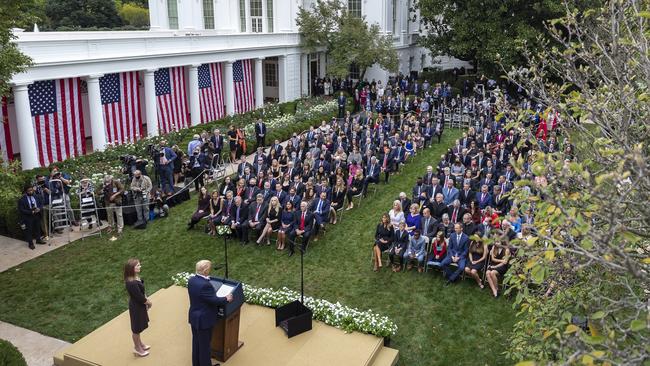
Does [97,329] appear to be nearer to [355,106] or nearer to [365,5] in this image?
[355,106]

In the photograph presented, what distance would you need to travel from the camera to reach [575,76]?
609 cm

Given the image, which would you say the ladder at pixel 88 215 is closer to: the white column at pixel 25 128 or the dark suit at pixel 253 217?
the dark suit at pixel 253 217

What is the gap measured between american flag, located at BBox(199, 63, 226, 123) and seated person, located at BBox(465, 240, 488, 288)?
18855 millimetres

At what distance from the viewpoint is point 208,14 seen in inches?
1348

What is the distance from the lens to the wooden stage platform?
862 centimetres

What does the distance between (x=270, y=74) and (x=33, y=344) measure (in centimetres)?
3121

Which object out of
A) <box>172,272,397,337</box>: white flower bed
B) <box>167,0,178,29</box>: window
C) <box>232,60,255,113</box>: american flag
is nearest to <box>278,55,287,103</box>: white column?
<box>232,60,255,113</box>: american flag

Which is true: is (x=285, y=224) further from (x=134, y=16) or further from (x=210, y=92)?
(x=134, y=16)

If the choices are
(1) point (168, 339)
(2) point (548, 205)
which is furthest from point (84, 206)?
(2) point (548, 205)

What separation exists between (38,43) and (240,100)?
44.5ft

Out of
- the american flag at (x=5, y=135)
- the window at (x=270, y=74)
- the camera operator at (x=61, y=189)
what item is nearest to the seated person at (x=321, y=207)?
the camera operator at (x=61, y=189)

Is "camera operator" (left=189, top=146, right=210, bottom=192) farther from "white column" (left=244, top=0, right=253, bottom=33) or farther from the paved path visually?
"white column" (left=244, top=0, right=253, bottom=33)

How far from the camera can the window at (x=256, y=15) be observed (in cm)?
3538

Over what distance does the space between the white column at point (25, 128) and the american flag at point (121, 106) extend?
342cm
